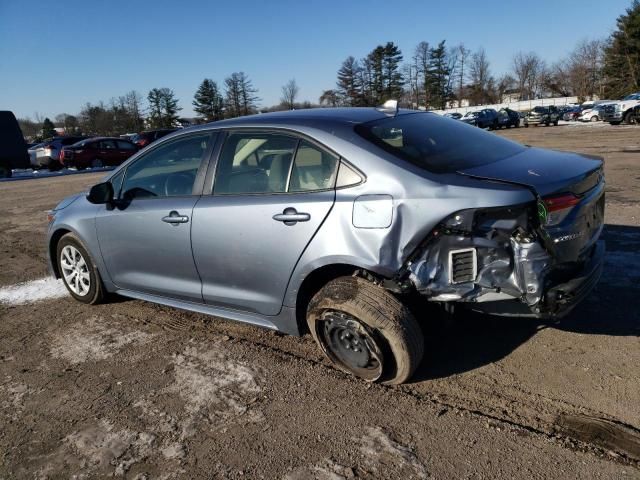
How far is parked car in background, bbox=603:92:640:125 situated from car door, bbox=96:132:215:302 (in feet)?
99.3

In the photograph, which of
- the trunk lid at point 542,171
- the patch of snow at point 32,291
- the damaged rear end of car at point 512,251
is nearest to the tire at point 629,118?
the trunk lid at point 542,171

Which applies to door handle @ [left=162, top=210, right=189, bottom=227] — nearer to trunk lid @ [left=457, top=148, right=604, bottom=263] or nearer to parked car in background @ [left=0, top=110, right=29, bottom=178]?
trunk lid @ [left=457, top=148, right=604, bottom=263]

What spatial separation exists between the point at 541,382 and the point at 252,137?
2440mm

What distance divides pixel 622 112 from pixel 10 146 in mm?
30092

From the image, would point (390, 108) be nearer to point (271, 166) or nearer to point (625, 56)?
point (271, 166)

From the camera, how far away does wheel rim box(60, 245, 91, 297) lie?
484 centimetres

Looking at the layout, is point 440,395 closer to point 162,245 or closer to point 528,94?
point 162,245

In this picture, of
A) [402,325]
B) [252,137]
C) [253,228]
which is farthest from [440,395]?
[252,137]

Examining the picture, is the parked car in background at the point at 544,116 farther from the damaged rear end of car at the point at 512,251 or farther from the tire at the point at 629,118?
the damaged rear end of car at the point at 512,251

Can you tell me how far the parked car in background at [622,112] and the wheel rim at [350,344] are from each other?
30.5 m

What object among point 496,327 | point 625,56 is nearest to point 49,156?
point 496,327

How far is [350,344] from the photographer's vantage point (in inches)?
128

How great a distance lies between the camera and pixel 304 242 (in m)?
3.21

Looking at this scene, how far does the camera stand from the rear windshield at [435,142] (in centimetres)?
315
